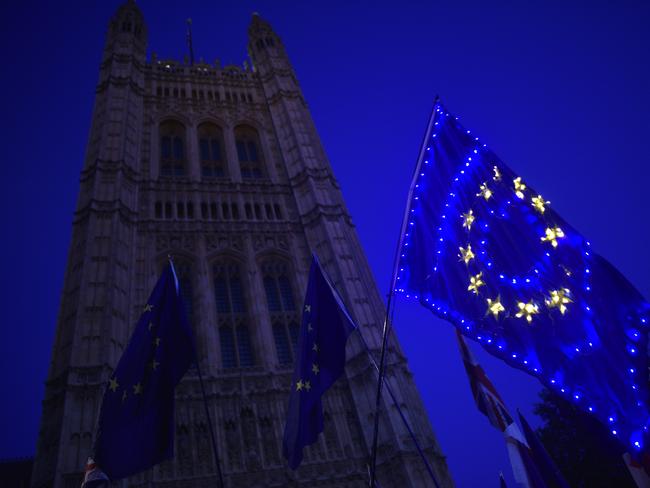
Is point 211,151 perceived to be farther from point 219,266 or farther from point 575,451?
point 575,451

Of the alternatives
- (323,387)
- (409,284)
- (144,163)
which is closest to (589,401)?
(409,284)

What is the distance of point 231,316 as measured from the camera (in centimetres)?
2034

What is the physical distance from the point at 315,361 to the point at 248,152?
21.6 metres

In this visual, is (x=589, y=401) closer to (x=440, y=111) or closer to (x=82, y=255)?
(x=440, y=111)

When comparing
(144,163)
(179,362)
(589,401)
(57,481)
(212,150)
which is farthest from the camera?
(212,150)

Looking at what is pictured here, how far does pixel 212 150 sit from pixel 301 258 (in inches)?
388

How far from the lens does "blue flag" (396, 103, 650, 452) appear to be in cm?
640

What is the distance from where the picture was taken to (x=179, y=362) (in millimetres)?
9164

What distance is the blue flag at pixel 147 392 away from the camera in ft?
26.6

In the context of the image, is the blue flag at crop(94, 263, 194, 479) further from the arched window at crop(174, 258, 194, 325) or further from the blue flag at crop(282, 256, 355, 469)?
the arched window at crop(174, 258, 194, 325)

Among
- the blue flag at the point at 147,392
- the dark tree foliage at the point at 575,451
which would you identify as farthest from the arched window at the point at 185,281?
the dark tree foliage at the point at 575,451

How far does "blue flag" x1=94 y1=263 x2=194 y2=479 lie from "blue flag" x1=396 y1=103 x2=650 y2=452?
4360mm

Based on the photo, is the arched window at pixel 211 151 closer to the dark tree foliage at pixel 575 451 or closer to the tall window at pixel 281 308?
the tall window at pixel 281 308

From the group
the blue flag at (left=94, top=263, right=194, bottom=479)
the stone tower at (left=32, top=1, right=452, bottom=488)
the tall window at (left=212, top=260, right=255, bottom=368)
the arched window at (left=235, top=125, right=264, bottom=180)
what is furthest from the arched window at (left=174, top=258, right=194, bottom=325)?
the blue flag at (left=94, top=263, right=194, bottom=479)
